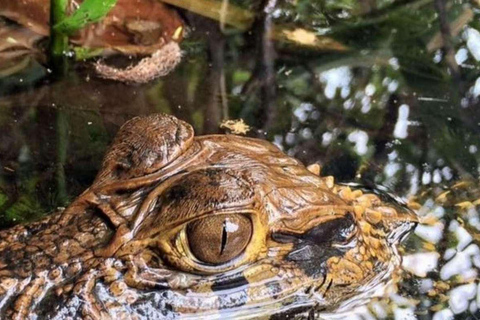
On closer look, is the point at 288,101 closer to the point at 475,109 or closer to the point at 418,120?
the point at 418,120

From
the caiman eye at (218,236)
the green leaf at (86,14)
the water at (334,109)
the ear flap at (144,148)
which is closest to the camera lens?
the caiman eye at (218,236)

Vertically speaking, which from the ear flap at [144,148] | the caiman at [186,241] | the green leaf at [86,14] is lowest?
the caiman at [186,241]

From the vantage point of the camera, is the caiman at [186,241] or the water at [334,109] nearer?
the caiman at [186,241]

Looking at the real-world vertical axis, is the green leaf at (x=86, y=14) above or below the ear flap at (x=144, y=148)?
above

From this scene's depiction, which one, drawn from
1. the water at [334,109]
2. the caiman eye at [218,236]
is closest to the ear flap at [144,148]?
the caiman eye at [218,236]

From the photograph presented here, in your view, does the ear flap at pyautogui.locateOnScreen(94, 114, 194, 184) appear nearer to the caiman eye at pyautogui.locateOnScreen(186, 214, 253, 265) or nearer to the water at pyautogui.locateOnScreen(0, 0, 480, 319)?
the caiman eye at pyautogui.locateOnScreen(186, 214, 253, 265)

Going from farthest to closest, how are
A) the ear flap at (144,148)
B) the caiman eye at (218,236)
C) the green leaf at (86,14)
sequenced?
the green leaf at (86,14) < the ear flap at (144,148) < the caiman eye at (218,236)

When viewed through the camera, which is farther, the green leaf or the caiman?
the green leaf

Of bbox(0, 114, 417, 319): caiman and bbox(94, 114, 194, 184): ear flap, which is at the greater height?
bbox(94, 114, 194, 184): ear flap

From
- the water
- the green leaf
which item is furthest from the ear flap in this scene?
the green leaf

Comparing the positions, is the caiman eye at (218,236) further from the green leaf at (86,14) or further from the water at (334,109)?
the green leaf at (86,14)
